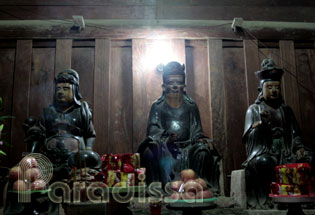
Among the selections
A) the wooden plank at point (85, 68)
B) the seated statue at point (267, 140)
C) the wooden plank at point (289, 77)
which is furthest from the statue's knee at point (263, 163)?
the wooden plank at point (85, 68)

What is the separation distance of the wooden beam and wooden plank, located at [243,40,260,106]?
0.16 m

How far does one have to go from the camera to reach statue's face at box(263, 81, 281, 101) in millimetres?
5453

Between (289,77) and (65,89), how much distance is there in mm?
3727

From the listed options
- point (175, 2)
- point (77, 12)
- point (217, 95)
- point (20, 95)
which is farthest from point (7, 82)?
point (217, 95)

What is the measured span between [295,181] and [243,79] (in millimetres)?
2776

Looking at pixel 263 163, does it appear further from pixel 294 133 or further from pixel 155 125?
pixel 155 125

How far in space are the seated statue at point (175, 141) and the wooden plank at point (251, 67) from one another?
1228 millimetres

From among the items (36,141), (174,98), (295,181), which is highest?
(174,98)

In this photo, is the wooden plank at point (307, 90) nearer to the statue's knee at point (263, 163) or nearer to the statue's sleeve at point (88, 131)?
the statue's knee at point (263, 163)

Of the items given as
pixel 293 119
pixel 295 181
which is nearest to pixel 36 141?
pixel 295 181

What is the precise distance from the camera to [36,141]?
4902mm

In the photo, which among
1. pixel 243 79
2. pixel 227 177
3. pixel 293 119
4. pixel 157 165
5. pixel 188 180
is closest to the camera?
pixel 188 180

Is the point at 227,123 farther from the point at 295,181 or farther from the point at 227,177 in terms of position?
the point at 295,181

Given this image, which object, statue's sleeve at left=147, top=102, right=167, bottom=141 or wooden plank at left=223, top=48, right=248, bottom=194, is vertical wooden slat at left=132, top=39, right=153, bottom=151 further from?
wooden plank at left=223, top=48, right=248, bottom=194
